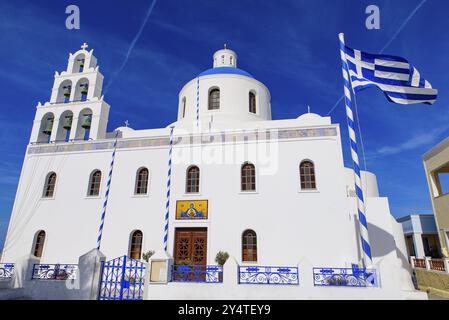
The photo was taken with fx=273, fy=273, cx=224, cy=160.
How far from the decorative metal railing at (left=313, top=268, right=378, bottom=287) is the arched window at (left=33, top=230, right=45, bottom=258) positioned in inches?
518

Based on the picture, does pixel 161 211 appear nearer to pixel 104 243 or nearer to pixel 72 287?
pixel 104 243

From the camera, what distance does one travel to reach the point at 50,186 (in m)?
14.9

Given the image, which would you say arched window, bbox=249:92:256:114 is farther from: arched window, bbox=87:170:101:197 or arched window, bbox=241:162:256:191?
arched window, bbox=87:170:101:197

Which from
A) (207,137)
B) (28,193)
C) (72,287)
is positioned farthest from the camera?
(28,193)

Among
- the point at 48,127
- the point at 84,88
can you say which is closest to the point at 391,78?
the point at 84,88

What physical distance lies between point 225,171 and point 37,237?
33.8 feet

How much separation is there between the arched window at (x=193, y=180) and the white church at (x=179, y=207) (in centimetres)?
5

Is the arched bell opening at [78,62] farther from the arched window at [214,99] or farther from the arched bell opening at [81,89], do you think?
the arched window at [214,99]

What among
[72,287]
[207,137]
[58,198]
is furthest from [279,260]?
[58,198]

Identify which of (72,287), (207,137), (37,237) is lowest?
(72,287)

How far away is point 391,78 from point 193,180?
9.09 metres

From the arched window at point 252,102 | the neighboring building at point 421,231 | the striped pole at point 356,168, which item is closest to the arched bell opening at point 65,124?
the arched window at point 252,102

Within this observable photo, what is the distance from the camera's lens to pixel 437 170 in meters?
16.9

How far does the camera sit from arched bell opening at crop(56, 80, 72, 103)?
16516 millimetres
